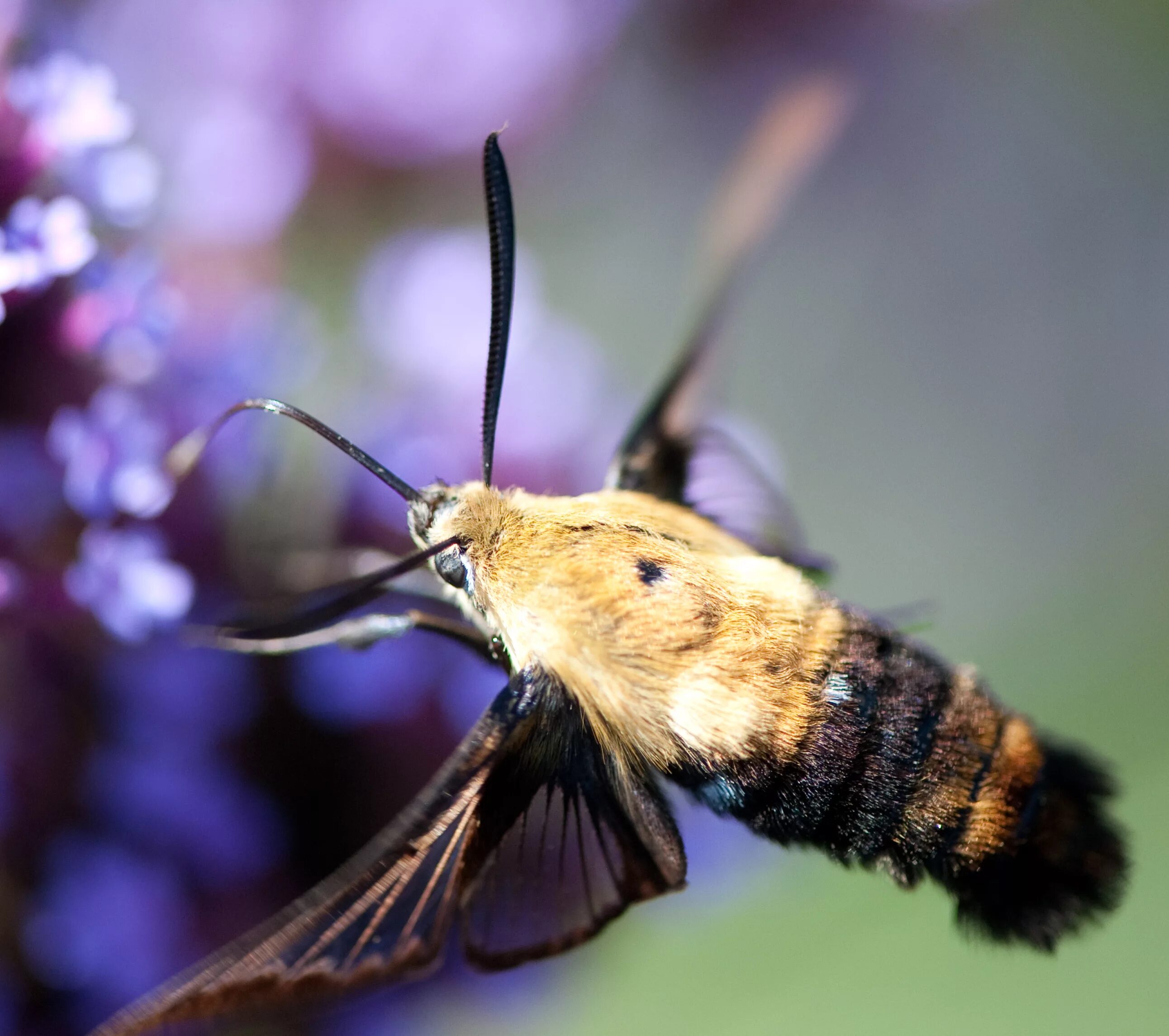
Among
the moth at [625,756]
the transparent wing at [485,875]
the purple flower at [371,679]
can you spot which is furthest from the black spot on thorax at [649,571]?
the purple flower at [371,679]

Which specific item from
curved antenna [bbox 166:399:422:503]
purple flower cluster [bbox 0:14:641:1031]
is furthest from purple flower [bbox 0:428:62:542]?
curved antenna [bbox 166:399:422:503]

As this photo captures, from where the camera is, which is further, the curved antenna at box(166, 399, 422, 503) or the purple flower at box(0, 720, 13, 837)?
the purple flower at box(0, 720, 13, 837)

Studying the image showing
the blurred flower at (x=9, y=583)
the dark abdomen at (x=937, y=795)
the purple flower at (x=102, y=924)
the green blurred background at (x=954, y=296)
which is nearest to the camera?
the dark abdomen at (x=937, y=795)

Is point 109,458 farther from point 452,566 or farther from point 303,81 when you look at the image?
point 303,81

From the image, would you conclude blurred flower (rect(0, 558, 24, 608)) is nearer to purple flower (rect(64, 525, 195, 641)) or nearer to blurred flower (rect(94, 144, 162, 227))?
purple flower (rect(64, 525, 195, 641))

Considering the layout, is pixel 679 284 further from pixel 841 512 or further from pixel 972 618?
pixel 972 618

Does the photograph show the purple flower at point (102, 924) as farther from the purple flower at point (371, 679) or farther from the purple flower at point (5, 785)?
the purple flower at point (371, 679)

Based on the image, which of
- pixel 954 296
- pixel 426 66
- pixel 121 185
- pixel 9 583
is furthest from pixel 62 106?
pixel 954 296
